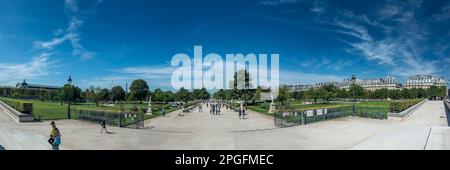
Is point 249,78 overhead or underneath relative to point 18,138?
overhead

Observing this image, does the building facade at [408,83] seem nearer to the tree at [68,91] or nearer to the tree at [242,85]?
the tree at [242,85]

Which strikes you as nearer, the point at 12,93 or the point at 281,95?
the point at 281,95

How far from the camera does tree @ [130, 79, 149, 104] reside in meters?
65.1

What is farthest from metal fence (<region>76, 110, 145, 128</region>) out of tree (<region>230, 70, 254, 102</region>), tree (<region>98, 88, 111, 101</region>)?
tree (<region>98, 88, 111, 101</region>)

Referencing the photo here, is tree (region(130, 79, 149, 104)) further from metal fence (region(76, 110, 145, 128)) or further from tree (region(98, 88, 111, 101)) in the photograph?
metal fence (region(76, 110, 145, 128))

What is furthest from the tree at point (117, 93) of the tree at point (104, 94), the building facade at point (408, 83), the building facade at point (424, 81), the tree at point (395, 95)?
the building facade at point (424, 81)

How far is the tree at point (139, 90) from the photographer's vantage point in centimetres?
6512

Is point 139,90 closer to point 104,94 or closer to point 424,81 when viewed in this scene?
point 104,94

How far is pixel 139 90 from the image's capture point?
217 ft
